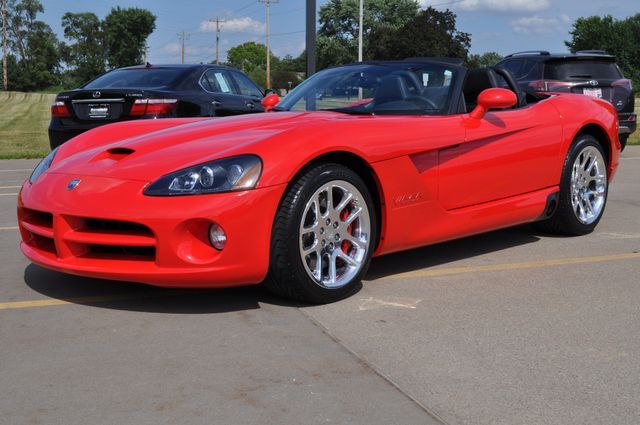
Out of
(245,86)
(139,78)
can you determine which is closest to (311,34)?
(245,86)

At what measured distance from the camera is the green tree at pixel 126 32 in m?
97.3

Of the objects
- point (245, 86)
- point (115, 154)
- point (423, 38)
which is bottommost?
point (115, 154)

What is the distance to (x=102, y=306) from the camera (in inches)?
163

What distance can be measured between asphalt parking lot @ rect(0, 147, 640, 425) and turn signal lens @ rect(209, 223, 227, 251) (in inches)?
14.1

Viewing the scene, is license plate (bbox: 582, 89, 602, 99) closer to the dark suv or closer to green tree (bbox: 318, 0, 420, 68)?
the dark suv

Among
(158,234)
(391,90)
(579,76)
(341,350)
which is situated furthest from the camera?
(579,76)

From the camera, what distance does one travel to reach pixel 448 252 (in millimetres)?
5598

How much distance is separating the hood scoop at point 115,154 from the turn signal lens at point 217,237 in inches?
28.7

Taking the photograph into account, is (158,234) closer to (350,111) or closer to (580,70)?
(350,111)

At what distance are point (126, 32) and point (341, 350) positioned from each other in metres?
99.3

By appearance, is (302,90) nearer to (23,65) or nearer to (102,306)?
(102,306)

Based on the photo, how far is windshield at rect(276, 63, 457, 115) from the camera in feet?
16.6

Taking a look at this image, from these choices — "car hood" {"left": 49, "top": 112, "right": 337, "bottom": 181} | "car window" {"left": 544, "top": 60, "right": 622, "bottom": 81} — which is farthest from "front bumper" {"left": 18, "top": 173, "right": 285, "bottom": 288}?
"car window" {"left": 544, "top": 60, "right": 622, "bottom": 81}

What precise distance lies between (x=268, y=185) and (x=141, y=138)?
1037mm
